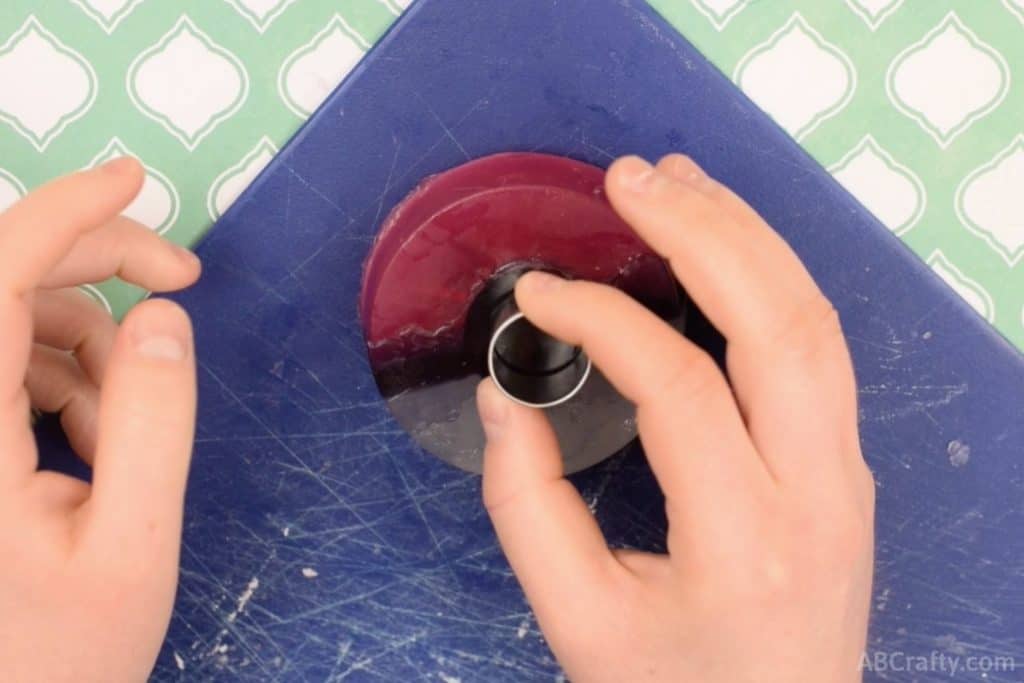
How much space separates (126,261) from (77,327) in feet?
0.19

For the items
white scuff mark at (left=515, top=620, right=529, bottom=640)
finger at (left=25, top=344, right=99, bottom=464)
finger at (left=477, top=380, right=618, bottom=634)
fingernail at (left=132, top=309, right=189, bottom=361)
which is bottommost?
finger at (left=25, top=344, right=99, bottom=464)

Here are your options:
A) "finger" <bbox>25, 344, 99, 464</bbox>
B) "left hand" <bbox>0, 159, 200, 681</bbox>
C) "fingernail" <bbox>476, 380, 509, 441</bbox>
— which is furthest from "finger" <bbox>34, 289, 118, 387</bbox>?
"fingernail" <bbox>476, 380, 509, 441</bbox>

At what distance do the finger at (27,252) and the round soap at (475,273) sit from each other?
172mm

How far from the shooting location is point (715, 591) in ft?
1.46

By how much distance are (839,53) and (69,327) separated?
0.50m

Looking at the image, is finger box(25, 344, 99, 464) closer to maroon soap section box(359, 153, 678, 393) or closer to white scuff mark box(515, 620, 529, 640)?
maroon soap section box(359, 153, 678, 393)

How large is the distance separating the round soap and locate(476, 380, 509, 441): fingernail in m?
0.06

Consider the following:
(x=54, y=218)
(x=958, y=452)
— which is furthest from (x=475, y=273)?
(x=958, y=452)

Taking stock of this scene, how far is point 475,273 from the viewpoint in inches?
21.7

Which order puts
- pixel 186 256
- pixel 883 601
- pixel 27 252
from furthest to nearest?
pixel 883 601 → pixel 186 256 → pixel 27 252

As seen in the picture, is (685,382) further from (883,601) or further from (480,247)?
(883,601)

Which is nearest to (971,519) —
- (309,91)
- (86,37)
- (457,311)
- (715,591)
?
(715,591)

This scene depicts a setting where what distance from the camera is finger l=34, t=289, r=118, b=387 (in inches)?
20.5

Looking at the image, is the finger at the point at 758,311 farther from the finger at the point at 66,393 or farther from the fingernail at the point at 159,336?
the finger at the point at 66,393
